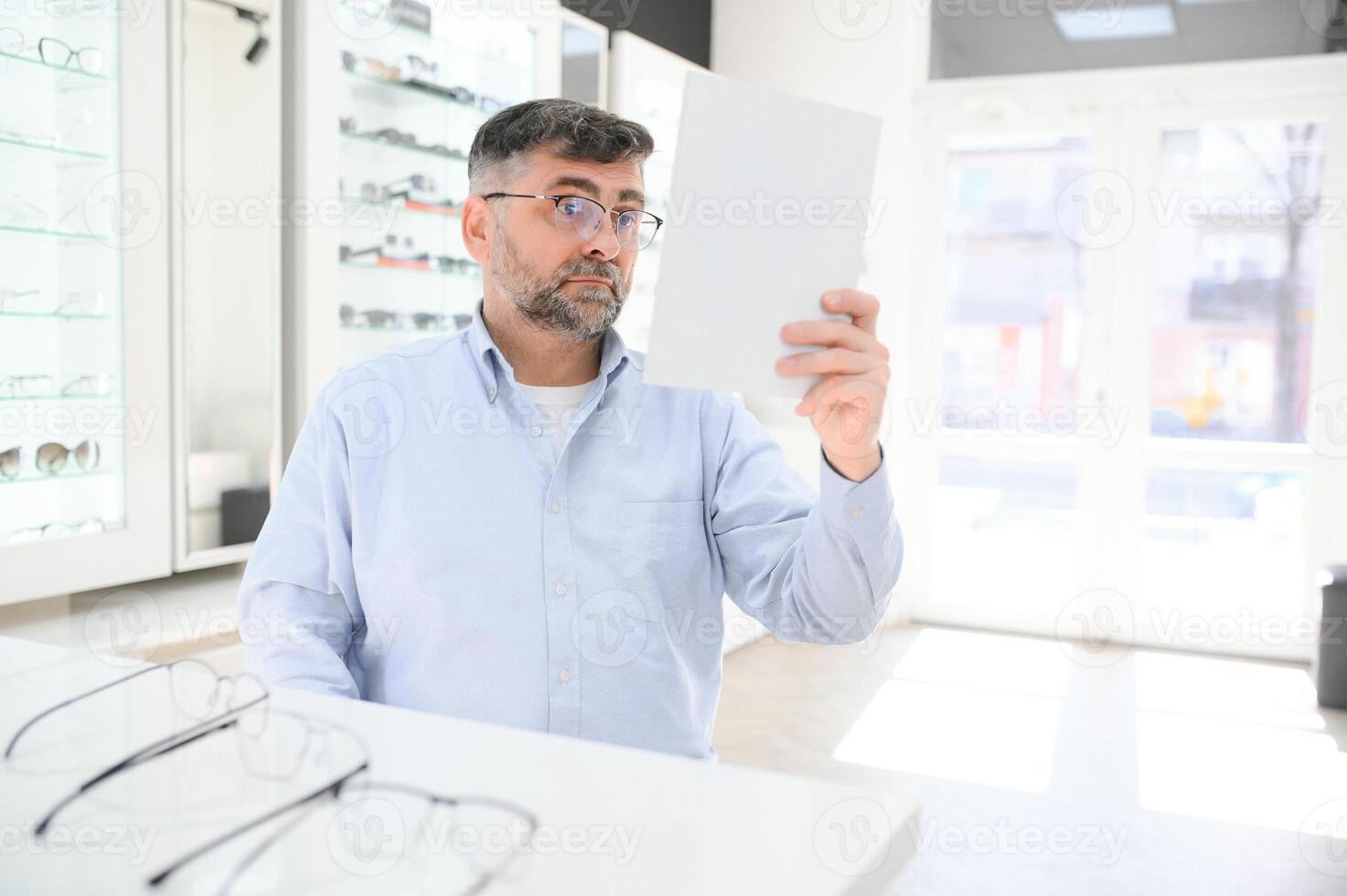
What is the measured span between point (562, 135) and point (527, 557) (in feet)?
2.13

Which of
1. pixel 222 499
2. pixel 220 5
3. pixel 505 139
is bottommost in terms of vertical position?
pixel 222 499

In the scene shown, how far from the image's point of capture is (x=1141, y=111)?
16.9 feet

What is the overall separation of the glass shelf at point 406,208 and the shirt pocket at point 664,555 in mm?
1886

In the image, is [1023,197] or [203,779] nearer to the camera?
[203,779]

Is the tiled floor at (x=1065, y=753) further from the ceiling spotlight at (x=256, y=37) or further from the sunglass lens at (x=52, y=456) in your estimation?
the ceiling spotlight at (x=256, y=37)

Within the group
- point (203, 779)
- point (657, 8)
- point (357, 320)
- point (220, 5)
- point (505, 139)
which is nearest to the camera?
point (203, 779)

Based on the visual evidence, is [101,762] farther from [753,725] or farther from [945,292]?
[945,292]

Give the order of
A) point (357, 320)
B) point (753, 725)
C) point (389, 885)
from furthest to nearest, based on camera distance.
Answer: point (753, 725)
point (357, 320)
point (389, 885)

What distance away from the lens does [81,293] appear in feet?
7.99

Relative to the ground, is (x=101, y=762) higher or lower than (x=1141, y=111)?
lower

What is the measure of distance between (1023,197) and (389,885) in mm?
5355

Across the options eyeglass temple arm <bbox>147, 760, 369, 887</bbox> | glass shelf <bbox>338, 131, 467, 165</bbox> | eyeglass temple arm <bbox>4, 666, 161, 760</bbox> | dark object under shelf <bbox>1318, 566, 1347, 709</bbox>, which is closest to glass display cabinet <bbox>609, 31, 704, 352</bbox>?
glass shelf <bbox>338, 131, 467, 165</bbox>

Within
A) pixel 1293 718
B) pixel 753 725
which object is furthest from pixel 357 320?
pixel 1293 718

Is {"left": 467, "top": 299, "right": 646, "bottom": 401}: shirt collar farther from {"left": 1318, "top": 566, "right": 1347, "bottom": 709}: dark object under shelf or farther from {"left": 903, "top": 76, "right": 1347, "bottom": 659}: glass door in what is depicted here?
{"left": 903, "top": 76, "right": 1347, "bottom": 659}: glass door
